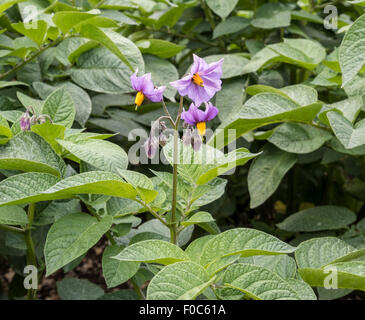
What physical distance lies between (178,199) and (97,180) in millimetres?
257

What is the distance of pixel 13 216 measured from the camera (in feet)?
3.09

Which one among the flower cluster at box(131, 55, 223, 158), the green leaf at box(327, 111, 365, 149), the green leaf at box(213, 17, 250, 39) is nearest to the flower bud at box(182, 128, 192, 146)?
the flower cluster at box(131, 55, 223, 158)

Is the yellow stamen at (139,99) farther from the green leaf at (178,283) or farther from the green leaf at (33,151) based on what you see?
the green leaf at (178,283)

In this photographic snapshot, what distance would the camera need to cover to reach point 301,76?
1.58m

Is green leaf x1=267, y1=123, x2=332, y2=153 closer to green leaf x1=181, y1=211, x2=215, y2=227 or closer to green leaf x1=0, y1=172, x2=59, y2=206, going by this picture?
green leaf x1=181, y1=211, x2=215, y2=227

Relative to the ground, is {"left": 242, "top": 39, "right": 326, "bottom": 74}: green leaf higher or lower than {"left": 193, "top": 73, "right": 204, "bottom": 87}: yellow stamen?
lower

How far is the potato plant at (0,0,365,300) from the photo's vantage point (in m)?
0.76

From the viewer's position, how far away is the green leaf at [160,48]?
4.33 feet

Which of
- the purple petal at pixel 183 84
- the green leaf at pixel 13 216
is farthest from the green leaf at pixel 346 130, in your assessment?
the green leaf at pixel 13 216

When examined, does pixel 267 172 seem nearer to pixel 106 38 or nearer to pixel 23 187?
pixel 106 38

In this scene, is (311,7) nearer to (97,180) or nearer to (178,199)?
(178,199)

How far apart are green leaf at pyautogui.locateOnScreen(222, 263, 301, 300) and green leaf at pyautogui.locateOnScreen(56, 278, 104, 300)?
28.4 inches

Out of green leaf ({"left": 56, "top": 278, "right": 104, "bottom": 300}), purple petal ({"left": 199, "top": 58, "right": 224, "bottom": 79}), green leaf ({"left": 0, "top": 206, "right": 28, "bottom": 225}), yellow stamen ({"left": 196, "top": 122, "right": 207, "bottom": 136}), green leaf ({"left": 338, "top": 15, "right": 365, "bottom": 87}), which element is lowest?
green leaf ({"left": 56, "top": 278, "right": 104, "bottom": 300})
